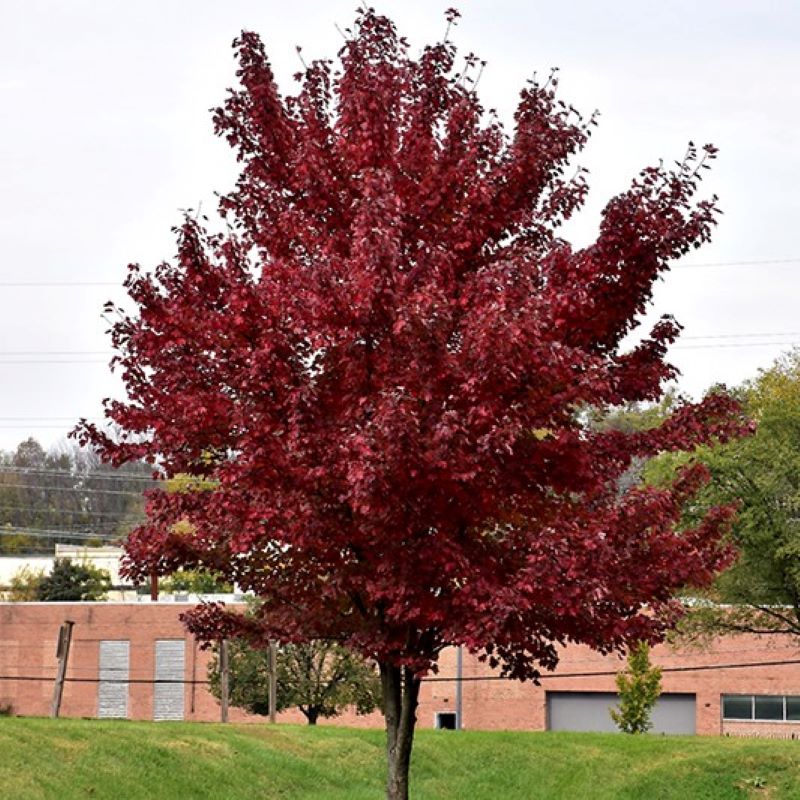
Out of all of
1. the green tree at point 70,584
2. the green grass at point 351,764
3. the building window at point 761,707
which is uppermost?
the green tree at point 70,584

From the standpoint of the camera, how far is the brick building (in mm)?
53844

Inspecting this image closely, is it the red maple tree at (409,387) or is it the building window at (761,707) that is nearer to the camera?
the red maple tree at (409,387)

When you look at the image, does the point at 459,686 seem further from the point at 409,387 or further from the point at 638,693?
the point at 409,387

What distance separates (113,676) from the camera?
6700 centimetres

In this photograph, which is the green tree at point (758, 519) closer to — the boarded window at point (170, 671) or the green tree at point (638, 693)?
the green tree at point (638, 693)

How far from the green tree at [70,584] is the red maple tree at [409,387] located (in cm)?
6790

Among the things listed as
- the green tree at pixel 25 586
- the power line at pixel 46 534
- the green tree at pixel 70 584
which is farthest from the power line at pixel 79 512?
the green tree at pixel 70 584

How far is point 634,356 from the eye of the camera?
633 inches

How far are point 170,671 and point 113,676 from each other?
9.50 ft

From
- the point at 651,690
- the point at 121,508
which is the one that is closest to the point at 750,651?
the point at 651,690

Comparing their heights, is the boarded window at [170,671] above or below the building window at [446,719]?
above

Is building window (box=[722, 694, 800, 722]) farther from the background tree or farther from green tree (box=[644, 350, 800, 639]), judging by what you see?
green tree (box=[644, 350, 800, 639])

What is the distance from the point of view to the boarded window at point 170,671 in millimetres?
65562

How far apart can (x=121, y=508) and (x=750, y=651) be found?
254ft
